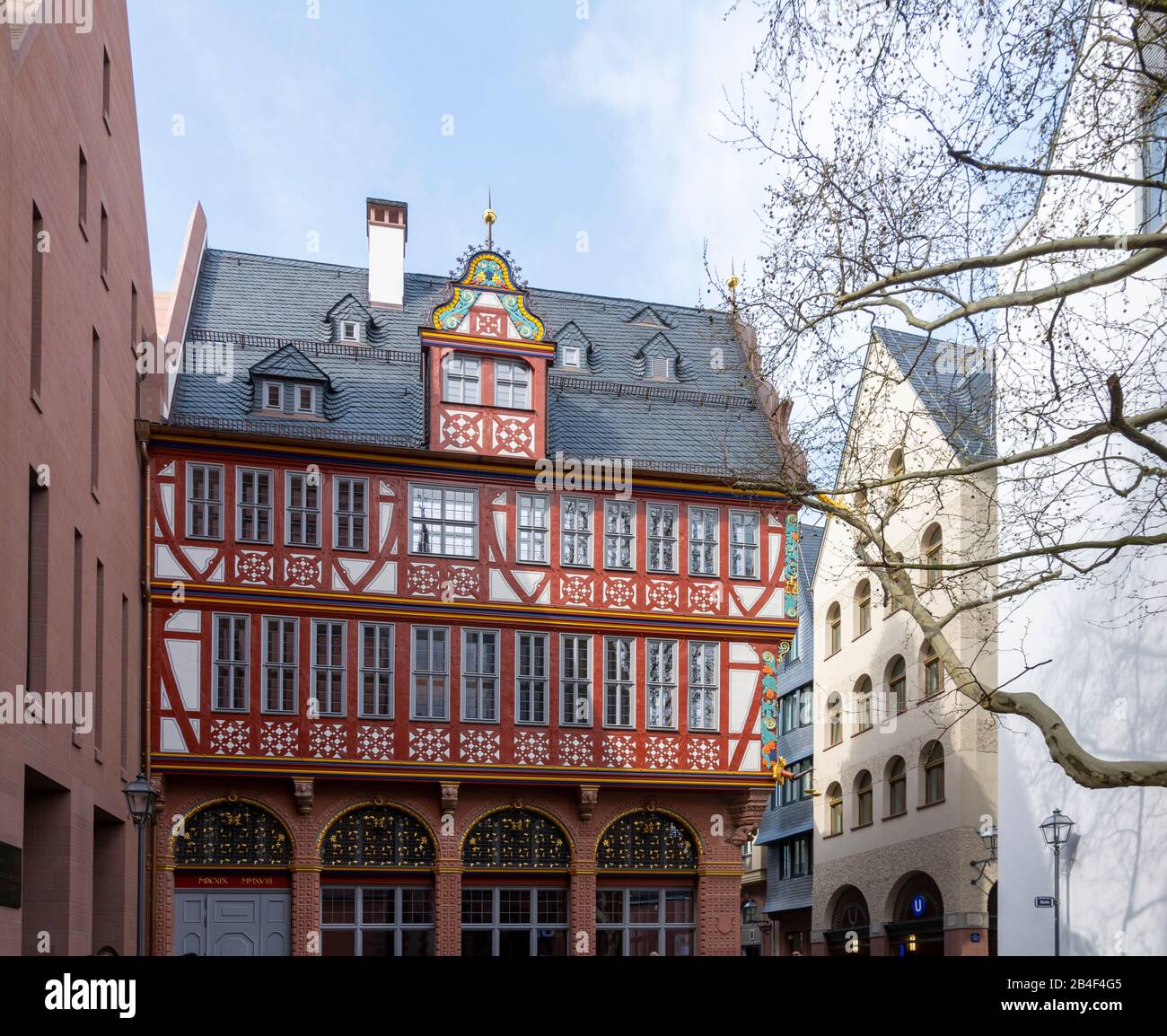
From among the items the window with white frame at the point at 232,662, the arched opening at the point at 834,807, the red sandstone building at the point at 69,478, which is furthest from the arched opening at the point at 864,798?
the red sandstone building at the point at 69,478

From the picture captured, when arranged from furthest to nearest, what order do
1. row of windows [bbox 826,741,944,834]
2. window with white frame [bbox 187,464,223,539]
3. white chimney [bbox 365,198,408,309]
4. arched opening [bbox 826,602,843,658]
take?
arched opening [bbox 826,602,843,658]
row of windows [bbox 826,741,944,834]
white chimney [bbox 365,198,408,309]
window with white frame [bbox 187,464,223,539]

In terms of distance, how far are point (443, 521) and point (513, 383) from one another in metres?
3.13

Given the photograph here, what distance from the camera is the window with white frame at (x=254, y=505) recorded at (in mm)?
27938

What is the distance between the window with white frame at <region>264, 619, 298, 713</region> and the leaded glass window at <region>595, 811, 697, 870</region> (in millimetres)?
6627

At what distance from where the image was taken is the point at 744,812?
29516 mm

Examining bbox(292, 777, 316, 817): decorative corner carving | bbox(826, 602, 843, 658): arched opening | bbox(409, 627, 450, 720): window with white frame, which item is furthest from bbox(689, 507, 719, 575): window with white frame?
bbox(826, 602, 843, 658): arched opening

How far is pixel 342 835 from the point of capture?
27.8m

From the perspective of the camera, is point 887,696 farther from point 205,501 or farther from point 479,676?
point 205,501

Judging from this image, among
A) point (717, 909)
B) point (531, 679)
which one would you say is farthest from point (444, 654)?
point (717, 909)

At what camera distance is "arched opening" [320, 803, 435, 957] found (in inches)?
1090

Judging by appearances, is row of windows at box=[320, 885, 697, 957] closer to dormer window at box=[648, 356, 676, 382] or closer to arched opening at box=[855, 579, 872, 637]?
dormer window at box=[648, 356, 676, 382]

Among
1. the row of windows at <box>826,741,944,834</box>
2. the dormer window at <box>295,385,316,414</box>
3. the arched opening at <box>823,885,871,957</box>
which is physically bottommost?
the arched opening at <box>823,885,871,957</box>
